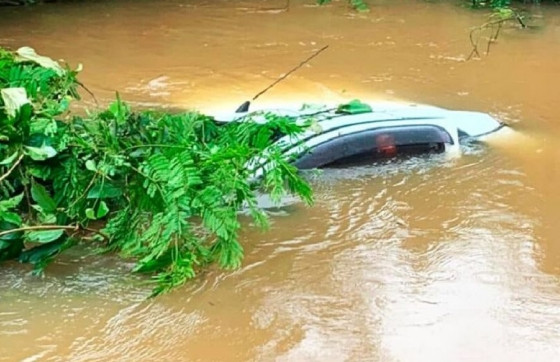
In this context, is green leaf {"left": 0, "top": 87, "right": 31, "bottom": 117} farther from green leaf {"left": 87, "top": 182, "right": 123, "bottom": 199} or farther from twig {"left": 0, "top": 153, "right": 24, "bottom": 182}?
green leaf {"left": 87, "top": 182, "right": 123, "bottom": 199}

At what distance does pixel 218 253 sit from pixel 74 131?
3.04ft

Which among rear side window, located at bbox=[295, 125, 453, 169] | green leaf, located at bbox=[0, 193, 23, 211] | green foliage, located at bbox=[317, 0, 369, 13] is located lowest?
green leaf, located at bbox=[0, 193, 23, 211]

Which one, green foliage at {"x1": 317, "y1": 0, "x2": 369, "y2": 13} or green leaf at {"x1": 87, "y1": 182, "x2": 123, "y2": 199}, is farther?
green foliage at {"x1": 317, "y1": 0, "x2": 369, "y2": 13}

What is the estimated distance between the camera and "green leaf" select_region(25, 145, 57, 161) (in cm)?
358

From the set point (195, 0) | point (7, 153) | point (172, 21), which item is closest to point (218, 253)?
point (7, 153)

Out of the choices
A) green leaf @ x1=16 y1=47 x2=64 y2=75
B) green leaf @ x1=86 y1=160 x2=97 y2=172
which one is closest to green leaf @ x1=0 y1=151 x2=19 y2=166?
green leaf @ x1=86 y1=160 x2=97 y2=172

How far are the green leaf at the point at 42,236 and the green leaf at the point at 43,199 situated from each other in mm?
111

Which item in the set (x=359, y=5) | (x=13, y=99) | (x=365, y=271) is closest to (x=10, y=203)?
(x=13, y=99)

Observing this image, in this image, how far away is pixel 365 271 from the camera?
371 centimetres

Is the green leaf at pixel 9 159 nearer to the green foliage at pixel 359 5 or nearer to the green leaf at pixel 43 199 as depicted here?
the green leaf at pixel 43 199

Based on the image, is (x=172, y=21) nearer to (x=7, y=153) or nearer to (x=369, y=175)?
(x=369, y=175)

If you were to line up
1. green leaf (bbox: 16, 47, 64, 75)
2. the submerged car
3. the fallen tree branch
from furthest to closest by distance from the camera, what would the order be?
the fallen tree branch → the submerged car → green leaf (bbox: 16, 47, 64, 75)

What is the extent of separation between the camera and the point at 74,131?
3.84 m

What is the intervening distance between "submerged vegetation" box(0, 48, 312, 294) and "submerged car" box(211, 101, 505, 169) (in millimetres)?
598
